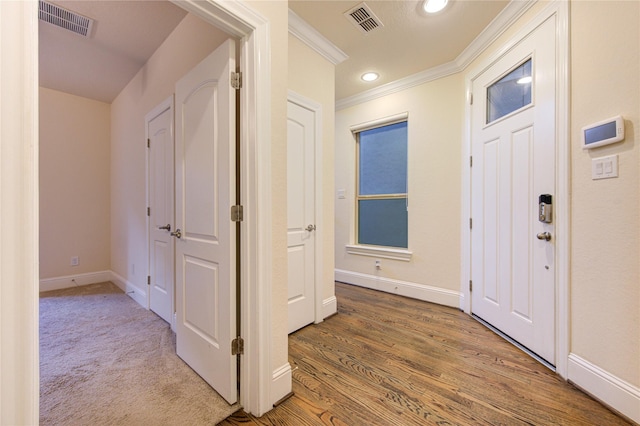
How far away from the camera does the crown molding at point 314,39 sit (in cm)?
227

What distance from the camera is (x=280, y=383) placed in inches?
59.4

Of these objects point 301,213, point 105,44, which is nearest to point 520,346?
point 301,213

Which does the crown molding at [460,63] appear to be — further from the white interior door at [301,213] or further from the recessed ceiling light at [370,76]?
the white interior door at [301,213]

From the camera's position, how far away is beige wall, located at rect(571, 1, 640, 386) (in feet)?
4.54

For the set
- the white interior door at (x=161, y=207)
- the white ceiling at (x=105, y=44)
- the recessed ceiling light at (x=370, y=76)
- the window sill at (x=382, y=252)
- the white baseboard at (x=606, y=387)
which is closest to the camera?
the white baseboard at (x=606, y=387)

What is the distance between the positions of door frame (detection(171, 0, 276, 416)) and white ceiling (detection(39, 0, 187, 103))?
1.31 meters

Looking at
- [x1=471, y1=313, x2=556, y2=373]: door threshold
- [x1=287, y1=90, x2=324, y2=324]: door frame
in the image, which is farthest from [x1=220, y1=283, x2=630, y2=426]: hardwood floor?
[x1=287, y1=90, x2=324, y2=324]: door frame

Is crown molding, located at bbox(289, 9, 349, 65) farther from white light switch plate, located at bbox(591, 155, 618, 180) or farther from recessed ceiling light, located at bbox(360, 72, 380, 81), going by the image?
white light switch plate, located at bbox(591, 155, 618, 180)

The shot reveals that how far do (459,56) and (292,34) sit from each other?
5.67 feet

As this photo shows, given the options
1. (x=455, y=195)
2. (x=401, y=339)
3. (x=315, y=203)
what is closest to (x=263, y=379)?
(x=401, y=339)

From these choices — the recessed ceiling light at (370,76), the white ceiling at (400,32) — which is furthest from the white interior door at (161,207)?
the recessed ceiling light at (370,76)

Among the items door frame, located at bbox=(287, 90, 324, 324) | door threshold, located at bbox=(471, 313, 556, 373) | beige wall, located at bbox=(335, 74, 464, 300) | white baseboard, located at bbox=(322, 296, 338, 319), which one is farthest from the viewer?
beige wall, located at bbox=(335, 74, 464, 300)

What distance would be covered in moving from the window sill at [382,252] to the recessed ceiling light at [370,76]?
6.88 feet

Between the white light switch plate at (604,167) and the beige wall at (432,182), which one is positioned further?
the beige wall at (432,182)
